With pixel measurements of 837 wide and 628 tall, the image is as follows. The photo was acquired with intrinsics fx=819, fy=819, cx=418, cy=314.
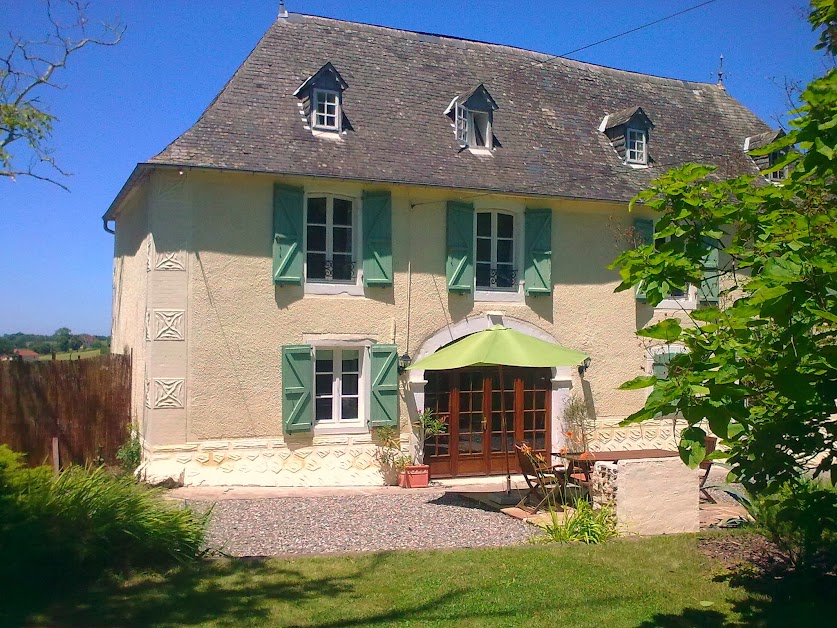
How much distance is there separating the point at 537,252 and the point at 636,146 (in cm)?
355

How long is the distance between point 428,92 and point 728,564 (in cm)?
1016

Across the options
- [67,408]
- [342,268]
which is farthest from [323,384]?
[67,408]

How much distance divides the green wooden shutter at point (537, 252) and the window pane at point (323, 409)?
3.90 meters

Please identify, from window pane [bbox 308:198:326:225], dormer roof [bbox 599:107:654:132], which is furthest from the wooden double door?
dormer roof [bbox 599:107:654:132]

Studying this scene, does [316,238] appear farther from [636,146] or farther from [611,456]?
[636,146]

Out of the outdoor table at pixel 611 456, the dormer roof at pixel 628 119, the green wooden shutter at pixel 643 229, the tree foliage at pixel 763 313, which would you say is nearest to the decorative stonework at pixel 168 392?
the outdoor table at pixel 611 456

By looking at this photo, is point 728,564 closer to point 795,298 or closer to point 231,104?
point 795,298

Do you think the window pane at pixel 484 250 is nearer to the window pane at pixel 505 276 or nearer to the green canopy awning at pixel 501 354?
the window pane at pixel 505 276

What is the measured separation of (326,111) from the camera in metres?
13.4

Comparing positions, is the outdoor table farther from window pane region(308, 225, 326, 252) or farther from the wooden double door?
window pane region(308, 225, 326, 252)

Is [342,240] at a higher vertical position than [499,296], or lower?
higher

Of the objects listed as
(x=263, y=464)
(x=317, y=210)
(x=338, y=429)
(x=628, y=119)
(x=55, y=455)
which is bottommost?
(x=263, y=464)

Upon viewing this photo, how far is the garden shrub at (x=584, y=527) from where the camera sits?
27.8 feet

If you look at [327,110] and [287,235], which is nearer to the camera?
[287,235]
